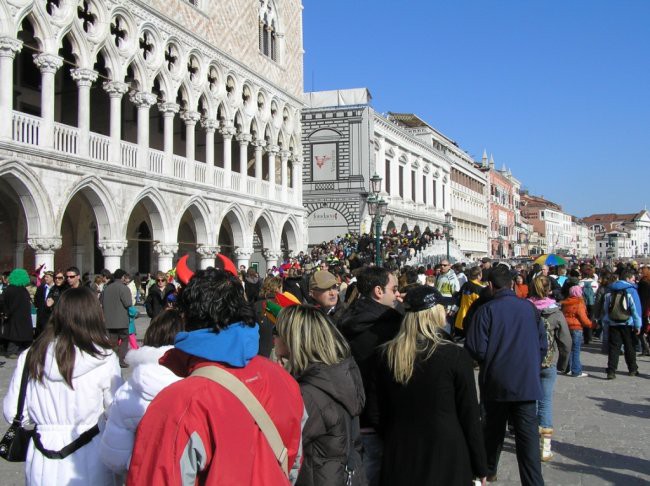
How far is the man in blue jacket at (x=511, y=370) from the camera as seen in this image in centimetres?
458

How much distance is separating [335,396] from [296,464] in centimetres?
50

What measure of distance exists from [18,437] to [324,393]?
147cm

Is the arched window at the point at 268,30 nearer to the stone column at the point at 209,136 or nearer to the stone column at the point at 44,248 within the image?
the stone column at the point at 209,136

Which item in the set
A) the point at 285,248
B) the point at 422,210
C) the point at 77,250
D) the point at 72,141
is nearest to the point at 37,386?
the point at 72,141

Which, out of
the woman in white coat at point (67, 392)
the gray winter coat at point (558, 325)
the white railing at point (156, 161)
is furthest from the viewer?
the white railing at point (156, 161)

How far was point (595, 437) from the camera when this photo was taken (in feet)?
21.4

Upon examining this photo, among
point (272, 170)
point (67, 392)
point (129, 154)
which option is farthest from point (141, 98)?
point (67, 392)

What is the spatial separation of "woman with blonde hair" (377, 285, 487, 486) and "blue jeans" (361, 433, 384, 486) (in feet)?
0.64

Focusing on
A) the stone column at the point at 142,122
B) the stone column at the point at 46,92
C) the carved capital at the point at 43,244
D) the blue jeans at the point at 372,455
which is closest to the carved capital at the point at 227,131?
the stone column at the point at 142,122

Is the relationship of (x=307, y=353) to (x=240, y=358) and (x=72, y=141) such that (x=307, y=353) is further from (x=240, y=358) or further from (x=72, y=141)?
(x=72, y=141)

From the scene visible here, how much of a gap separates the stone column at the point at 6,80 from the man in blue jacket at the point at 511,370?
40.8ft

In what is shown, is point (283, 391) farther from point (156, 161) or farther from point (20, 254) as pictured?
point (20, 254)

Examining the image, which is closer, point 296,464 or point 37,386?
point 296,464

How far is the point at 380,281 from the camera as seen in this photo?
168 inches
